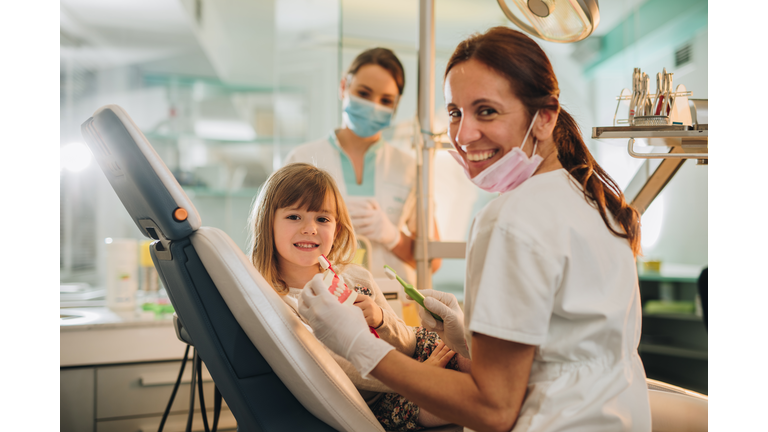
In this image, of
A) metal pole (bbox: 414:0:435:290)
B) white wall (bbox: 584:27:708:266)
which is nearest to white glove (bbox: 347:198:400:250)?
metal pole (bbox: 414:0:435:290)

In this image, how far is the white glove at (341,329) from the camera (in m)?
0.81

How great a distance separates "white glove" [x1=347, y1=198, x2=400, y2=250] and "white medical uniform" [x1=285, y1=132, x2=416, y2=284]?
75 millimetres

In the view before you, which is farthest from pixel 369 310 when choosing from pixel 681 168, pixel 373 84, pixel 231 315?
pixel 681 168

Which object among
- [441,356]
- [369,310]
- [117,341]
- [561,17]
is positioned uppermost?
[561,17]

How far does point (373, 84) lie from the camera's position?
1868 millimetres

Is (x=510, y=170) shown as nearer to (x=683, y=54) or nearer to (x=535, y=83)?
(x=535, y=83)

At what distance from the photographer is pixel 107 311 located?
2031 mm

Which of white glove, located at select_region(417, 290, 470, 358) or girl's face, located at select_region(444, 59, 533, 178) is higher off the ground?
girl's face, located at select_region(444, 59, 533, 178)

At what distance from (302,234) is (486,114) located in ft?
1.88

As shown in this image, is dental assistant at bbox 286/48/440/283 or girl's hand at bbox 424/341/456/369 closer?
girl's hand at bbox 424/341/456/369

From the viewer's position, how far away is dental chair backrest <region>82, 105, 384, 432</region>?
837 mm

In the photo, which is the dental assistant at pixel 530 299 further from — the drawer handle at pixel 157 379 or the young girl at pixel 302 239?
the drawer handle at pixel 157 379

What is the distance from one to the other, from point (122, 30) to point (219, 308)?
2242 millimetres

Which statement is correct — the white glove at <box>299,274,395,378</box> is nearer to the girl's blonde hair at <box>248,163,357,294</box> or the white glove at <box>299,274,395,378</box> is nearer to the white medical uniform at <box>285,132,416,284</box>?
the girl's blonde hair at <box>248,163,357,294</box>
